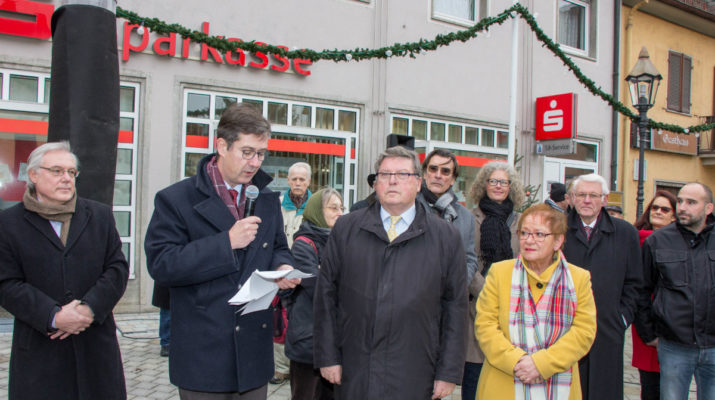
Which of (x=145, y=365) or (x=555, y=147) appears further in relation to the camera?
(x=555, y=147)

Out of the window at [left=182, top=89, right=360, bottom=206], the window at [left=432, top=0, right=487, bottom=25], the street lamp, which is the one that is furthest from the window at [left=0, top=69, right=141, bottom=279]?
the street lamp

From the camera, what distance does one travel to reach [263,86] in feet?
28.3

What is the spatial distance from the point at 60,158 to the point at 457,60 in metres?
9.04

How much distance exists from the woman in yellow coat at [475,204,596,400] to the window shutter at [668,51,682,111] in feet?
45.9

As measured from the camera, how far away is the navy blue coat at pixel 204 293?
2338 mm

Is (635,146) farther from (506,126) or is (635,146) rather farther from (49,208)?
(49,208)

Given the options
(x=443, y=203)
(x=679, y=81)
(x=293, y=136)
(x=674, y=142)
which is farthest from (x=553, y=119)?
(x=443, y=203)

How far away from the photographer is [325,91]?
9289mm

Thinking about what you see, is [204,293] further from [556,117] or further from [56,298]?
[556,117]

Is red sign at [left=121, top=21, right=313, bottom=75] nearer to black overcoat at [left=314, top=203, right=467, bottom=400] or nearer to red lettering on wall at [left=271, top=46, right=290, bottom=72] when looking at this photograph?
red lettering on wall at [left=271, top=46, right=290, bottom=72]

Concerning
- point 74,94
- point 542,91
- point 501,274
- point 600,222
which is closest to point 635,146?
point 542,91

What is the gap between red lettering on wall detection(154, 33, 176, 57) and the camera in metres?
7.73

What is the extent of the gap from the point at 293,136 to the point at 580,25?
26.8ft

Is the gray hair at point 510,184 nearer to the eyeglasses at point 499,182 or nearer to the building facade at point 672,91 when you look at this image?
the eyeglasses at point 499,182
